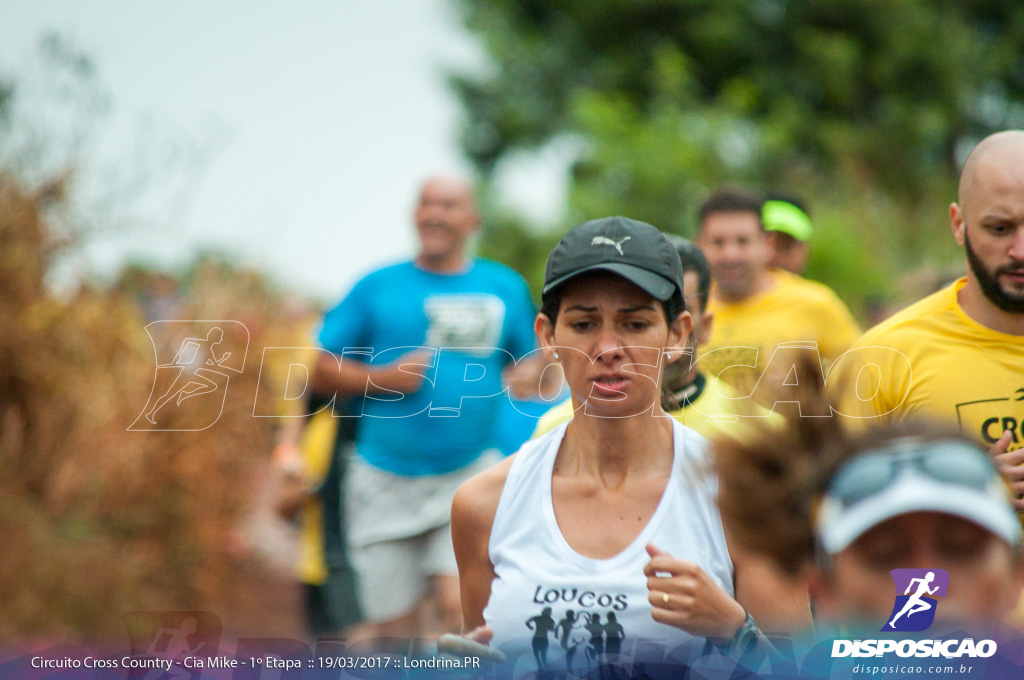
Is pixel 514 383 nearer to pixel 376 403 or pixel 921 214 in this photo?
pixel 376 403

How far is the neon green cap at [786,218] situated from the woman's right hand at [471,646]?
3.54m

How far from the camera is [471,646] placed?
202 centimetres

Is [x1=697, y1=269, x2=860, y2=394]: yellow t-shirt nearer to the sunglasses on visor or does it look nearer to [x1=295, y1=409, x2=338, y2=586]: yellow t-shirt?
[x1=295, y1=409, x2=338, y2=586]: yellow t-shirt

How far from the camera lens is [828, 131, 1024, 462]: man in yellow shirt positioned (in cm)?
262

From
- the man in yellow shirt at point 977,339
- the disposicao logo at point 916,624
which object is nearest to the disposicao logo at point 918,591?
the disposicao logo at point 916,624

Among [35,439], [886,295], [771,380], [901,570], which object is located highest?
[886,295]

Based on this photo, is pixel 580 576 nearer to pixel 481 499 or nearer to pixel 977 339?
pixel 481 499

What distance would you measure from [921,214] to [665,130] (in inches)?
156

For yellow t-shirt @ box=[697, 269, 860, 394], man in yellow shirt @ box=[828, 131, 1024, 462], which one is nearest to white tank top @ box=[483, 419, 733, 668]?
man in yellow shirt @ box=[828, 131, 1024, 462]

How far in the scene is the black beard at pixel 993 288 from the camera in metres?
2.66

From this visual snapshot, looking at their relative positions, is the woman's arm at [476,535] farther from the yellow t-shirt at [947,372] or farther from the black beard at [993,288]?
the black beard at [993,288]

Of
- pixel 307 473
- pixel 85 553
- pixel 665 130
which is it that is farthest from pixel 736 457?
pixel 665 130

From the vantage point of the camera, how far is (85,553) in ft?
17.8

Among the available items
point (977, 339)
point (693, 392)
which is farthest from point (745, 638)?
point (977, 339)
